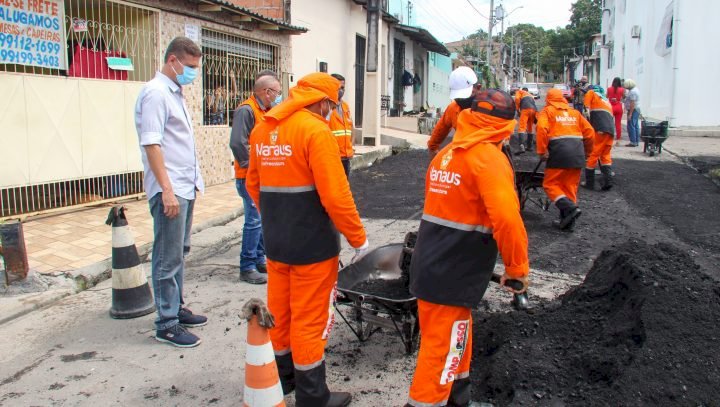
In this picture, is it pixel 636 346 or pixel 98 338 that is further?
pixel 98 338

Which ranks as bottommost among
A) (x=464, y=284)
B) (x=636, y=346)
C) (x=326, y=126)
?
(x=636, y=346)

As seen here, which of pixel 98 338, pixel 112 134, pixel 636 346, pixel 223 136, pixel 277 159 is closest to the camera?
pixel 277 159

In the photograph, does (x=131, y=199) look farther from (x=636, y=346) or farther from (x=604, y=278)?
(x=636, y=346)

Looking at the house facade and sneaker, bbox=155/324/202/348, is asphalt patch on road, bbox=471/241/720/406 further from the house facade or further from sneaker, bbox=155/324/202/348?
the house facade

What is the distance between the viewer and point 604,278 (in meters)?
4.60

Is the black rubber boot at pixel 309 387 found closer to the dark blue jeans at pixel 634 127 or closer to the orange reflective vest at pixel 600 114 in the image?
the orange reflective vest at pixel 600 114

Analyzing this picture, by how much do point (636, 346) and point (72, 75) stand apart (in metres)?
→ 7.54

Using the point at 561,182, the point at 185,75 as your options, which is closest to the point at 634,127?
the point at 561,182

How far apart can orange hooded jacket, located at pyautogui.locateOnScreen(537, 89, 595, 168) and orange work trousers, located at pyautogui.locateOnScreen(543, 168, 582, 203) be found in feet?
0.30

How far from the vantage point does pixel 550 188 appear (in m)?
7.72

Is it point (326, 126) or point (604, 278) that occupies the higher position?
point (326, 126)

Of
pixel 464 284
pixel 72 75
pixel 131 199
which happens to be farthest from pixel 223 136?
pixel 464 284

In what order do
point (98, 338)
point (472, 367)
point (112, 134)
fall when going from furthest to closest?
point (112, 134) < point (98, 338) < point (472, 367)

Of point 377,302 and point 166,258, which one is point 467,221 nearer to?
point 377,302
